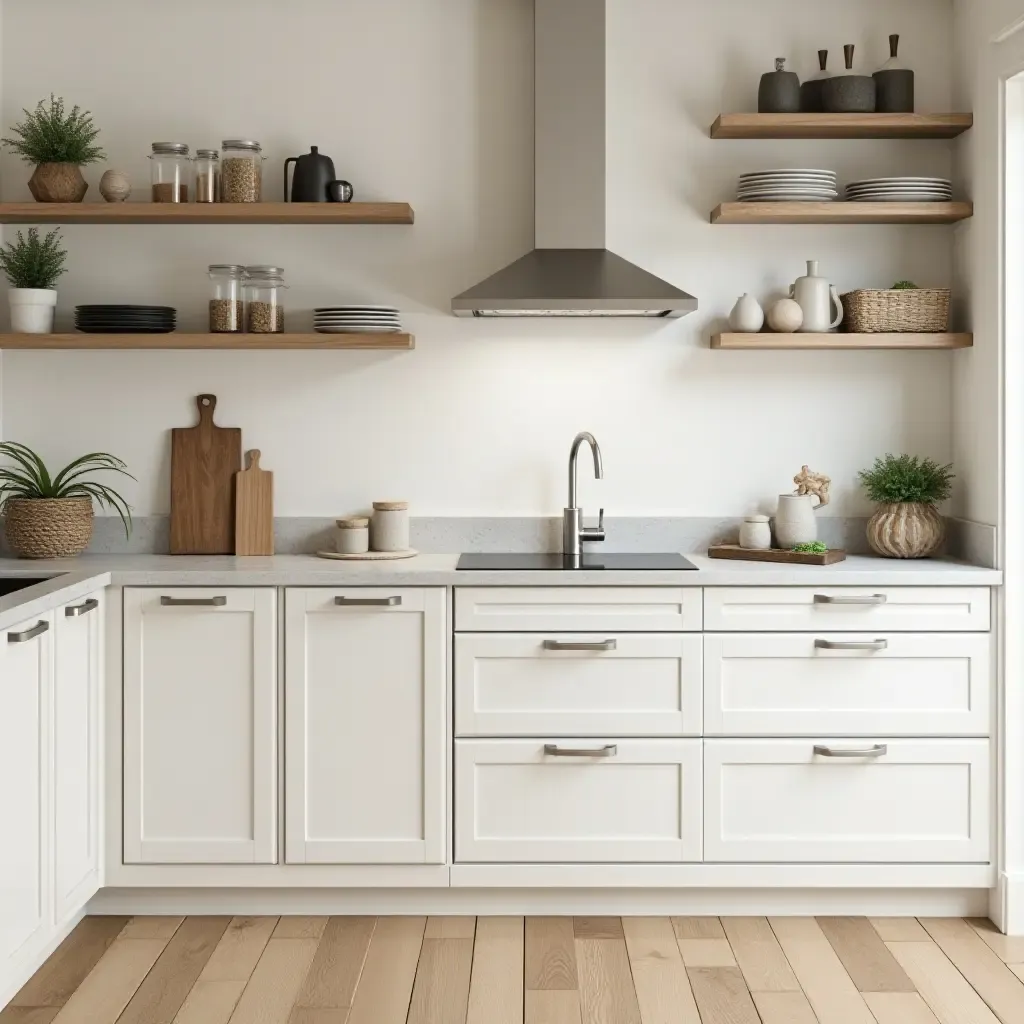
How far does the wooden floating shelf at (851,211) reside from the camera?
11.2 ft

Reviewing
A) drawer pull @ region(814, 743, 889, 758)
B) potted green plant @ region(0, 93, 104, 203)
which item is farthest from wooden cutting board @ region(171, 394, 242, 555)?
drawer pull @ region(814, 743, 889, 758)

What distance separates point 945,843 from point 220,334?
247 centimetres

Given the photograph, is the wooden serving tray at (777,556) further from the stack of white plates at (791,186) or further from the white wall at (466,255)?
the stack of white plates at (791,186)

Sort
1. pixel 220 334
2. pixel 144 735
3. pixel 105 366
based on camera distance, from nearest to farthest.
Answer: pixel 144 735
pixel 220 334
pixel 105 366

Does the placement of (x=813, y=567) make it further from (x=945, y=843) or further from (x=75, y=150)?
(x=75, y=150)

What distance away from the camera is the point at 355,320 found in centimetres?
348

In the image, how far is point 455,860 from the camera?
10.5ft

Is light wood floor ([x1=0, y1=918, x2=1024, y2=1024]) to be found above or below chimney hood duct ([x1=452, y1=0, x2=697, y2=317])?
below

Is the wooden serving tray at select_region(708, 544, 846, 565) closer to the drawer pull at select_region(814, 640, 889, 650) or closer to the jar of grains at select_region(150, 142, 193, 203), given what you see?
the drawer pull at select_region(814, 640, 889, 650)

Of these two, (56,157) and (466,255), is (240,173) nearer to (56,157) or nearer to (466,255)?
(56,157)

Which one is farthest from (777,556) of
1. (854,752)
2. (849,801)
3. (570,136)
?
(570,136)

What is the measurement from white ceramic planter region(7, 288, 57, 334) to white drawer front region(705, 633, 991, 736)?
2.15 metres

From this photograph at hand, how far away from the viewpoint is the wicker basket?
3471mm

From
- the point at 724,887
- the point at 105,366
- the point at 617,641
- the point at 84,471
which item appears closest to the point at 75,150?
the point at 105,366
